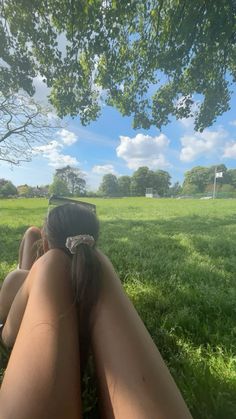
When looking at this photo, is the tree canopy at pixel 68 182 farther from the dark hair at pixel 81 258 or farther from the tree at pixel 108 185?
the dark hair at pixel 81 258

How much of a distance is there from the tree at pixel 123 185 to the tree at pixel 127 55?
4.36 meters

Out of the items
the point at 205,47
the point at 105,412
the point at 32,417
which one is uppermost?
the point at 205,47

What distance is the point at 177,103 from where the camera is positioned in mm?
8562

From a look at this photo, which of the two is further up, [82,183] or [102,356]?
[82,183]

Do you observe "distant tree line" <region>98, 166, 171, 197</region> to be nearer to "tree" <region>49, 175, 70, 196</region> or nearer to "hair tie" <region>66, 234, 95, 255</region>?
"tree" <region>49, 175, 70, 196</region>

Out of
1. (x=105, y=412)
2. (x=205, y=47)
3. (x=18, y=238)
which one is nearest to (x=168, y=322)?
(x=105, y=412)

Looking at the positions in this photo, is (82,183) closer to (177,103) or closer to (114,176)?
(114,176)

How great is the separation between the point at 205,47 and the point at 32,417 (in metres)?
7.59

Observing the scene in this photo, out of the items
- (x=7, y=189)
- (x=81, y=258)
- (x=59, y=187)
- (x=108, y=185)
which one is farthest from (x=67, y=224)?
(x=7, y=189)

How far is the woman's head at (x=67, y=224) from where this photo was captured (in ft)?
5.93

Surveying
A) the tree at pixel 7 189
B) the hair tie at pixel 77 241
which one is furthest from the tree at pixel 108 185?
the hair tie at pixel 77 241

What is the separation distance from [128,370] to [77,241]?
0.72 meters

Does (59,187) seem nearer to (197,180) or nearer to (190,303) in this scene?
(190,303)

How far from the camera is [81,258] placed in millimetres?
1619
